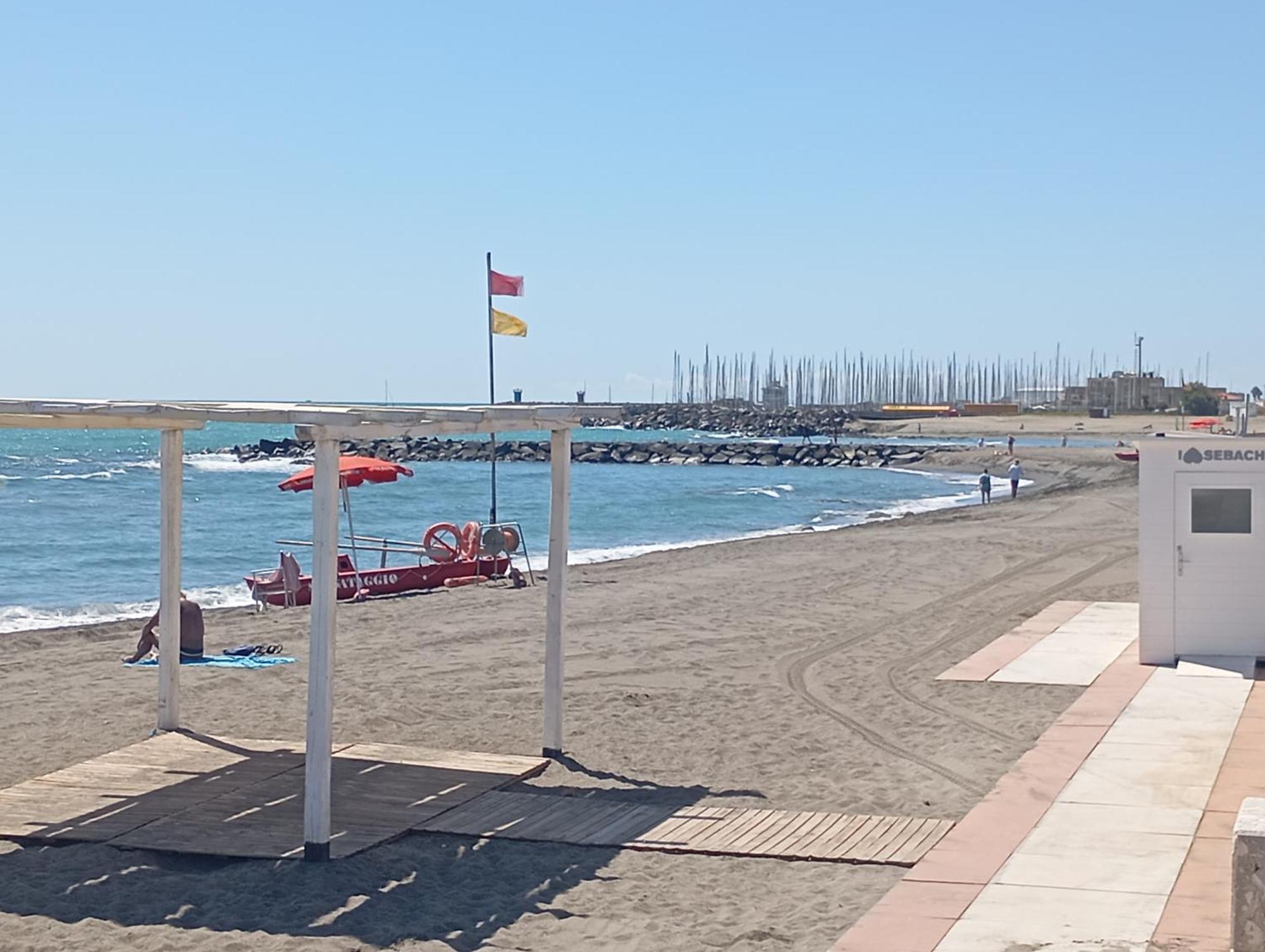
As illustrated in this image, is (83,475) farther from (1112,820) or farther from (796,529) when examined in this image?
(1112,820)

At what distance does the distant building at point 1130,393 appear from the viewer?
388 feet

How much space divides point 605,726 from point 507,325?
31.9 feet

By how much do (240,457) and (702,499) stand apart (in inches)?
1771

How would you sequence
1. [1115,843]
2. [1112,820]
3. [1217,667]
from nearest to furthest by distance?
[1115,843] → [1112,820] → [1217,667]

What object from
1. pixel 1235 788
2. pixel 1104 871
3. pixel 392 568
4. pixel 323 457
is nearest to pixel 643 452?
pixel 392 568

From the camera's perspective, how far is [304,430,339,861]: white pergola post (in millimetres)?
7633

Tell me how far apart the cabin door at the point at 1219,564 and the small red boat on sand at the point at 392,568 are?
32.8 ft

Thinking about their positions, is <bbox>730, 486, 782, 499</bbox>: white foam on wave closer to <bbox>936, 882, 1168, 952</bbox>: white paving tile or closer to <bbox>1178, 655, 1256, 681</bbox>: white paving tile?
<bbox>1178, 655, 1256, 681</bbox>: white paving tile

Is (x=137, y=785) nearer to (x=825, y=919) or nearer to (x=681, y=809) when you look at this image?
(x=681, y=809)

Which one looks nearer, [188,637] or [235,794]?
[235,794]

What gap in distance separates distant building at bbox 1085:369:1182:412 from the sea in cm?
3875

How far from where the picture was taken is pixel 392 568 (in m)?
22.1

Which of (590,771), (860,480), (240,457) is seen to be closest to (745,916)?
(590,771)

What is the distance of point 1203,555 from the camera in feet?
42.9
